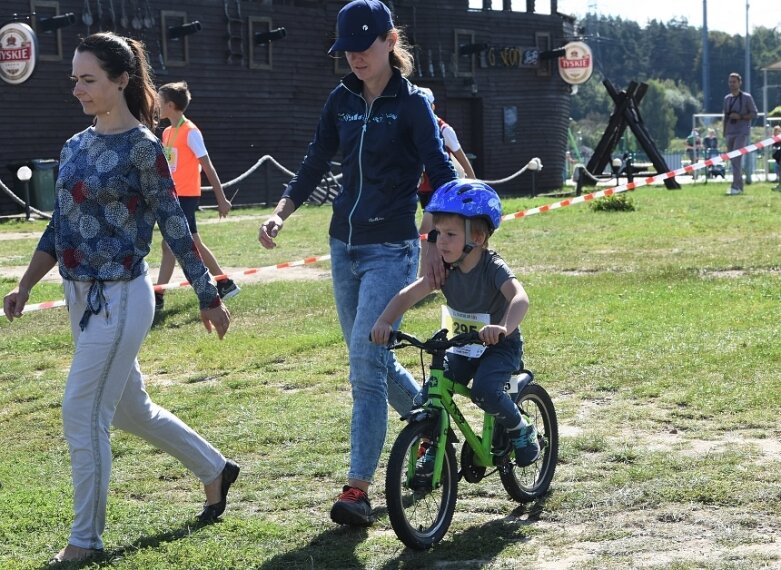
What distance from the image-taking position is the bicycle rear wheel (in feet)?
17.3

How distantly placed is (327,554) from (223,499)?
0.73m

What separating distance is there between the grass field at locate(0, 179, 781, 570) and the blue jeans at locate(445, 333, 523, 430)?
47 cm

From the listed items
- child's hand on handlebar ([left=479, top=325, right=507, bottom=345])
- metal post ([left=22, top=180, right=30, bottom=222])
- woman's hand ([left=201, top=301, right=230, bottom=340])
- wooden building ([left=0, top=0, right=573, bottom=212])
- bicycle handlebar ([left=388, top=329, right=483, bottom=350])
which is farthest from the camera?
wooden building ([left=0, top=0, right=573, bottom=212])

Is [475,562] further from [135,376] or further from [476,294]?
[135,376]

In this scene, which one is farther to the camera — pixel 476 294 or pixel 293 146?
pixel 293 146

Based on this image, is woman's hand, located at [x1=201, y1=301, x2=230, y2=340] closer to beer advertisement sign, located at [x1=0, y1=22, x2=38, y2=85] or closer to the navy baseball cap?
the navy baseball cap

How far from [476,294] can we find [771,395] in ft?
9.15

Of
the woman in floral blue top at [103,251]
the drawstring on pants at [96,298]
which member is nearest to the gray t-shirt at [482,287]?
the woman in floral blue top at [103,251]

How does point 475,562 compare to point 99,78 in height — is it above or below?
below

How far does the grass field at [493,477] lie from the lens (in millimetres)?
4855

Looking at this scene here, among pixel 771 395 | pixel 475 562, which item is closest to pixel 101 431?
pixel 475 562

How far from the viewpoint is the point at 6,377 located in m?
8.98

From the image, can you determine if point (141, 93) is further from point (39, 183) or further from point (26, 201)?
point (39, 183)

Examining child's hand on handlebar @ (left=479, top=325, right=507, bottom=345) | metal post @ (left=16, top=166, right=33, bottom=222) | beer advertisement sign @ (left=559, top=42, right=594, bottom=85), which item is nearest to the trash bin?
metal post @ (left=16, top=166, right=33, bottom=222)
